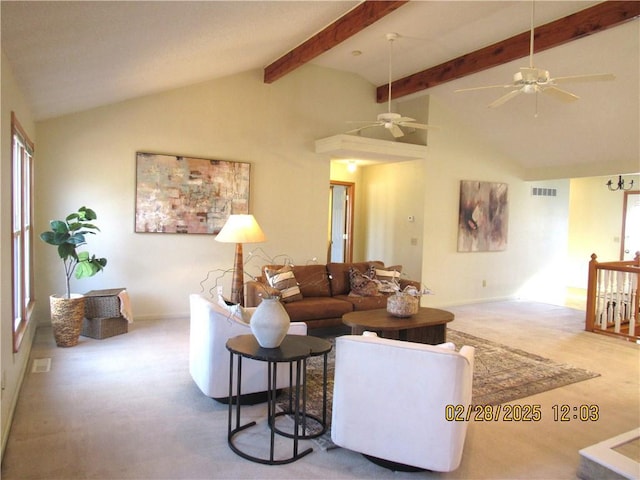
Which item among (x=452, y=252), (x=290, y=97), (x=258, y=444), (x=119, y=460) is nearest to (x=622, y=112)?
(x=452, y=252)

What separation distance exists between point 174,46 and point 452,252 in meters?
5.34

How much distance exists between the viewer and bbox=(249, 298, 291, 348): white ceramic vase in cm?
262

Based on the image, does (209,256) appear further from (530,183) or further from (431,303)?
(530,183)

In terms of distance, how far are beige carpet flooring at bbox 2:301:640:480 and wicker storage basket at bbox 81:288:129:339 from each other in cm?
28

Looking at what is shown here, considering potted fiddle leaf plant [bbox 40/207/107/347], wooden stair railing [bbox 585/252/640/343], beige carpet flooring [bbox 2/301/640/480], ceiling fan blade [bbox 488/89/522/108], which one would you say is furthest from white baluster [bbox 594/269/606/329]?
potted fiddle leaf plant [bbox 40/207/107/347]

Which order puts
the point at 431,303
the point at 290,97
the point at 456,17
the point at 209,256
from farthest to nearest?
the point at 431,303, the point at 290,97, the point at 209,256, the point at 456,17

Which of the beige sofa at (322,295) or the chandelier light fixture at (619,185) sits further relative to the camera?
the chandelier light fixture at (619,185)

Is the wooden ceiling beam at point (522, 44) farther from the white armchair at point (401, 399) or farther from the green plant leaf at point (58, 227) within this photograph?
the green plant leaf at point (58, 227)

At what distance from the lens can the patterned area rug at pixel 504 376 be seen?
351cm

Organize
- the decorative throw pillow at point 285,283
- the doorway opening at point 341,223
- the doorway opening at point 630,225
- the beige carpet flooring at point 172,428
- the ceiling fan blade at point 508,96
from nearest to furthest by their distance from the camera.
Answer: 1. the beige carpet flooring at point 172,428
2. the ceiling fan blade at point 508,96
3. the decorative throw pillow at point 285,283
4. the doorway opening at point 341,223
5. the doorway opening at point 630,225

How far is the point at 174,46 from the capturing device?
3840 mm

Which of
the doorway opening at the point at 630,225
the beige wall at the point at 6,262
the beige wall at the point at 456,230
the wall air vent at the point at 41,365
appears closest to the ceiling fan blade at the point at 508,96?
the beige wall at the point at 456,230

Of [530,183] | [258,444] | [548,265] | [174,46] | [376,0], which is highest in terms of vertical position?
[376,0]

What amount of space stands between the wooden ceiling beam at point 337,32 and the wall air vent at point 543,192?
208 inches
